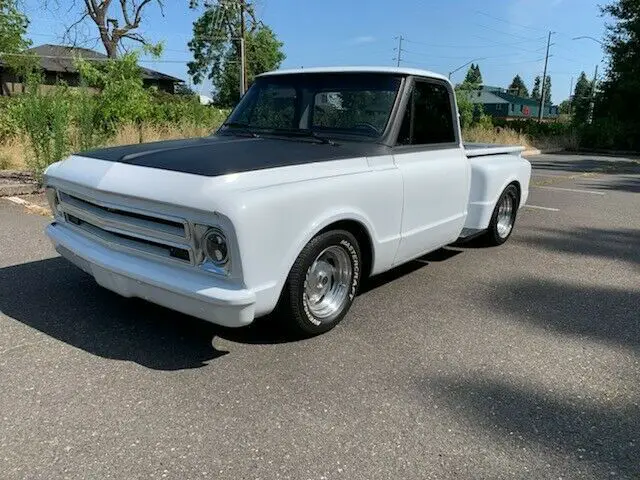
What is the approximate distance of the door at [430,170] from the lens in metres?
4.04

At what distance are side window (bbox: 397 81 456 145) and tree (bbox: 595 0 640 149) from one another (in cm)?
2668

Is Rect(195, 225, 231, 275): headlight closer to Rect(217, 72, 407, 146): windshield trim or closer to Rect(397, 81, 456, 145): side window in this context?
Rect(217, 72, 407, 146): windshield trim

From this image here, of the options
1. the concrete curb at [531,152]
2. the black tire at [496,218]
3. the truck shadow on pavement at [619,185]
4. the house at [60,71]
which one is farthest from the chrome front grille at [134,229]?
the house at [60,71]

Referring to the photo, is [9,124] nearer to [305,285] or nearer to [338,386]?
[305,285]

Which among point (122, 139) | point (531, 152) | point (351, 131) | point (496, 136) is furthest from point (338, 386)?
point (496, 136)

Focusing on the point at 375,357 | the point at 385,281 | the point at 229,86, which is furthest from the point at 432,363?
the point at 229,86

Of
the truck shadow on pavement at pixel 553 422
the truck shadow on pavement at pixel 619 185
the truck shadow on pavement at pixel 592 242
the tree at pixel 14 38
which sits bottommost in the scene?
the truck shadow on pavement at pixel 553 422

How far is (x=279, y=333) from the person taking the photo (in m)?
3.57

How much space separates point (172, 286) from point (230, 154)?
2.99ft

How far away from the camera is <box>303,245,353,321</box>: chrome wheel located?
3.48m

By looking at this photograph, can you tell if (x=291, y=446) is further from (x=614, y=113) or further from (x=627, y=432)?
(x=614, y=113)

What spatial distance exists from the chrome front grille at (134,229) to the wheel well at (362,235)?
0.86 metres

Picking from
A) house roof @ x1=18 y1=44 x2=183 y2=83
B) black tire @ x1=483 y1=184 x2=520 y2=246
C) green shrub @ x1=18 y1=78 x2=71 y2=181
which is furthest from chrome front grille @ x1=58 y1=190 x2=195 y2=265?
house roof @ x1=18 y1=44 x2=183 y2=83

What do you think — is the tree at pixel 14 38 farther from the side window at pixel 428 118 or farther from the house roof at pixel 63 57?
the side window at pixel 428 118
